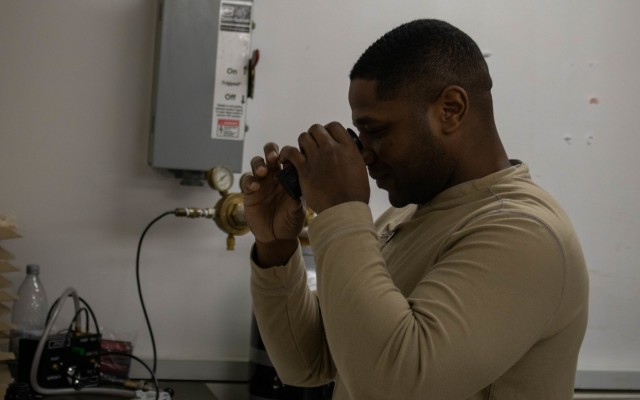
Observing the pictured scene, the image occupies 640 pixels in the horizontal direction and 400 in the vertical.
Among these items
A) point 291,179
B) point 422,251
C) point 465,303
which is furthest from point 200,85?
point 465,303

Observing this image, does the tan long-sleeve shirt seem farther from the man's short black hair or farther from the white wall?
the white wall

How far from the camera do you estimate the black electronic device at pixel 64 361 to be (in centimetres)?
177

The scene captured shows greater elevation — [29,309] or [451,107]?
[451,107]

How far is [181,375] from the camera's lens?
2.11 metres

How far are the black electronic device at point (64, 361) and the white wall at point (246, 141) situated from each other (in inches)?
9.9

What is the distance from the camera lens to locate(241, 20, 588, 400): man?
3.05ft

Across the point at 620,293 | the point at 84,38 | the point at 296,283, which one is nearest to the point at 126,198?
the point at 84,38

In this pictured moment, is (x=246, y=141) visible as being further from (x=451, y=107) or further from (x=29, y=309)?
(x=451, y=107)

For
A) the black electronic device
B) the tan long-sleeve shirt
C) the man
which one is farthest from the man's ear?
the black electronic device

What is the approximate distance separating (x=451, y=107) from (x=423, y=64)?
0.07 metres

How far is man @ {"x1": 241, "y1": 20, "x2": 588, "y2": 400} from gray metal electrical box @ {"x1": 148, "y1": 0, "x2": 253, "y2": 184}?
758 millimetres

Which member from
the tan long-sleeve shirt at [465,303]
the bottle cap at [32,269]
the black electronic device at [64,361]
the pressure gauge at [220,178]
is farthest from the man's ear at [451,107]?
the bottle cap at [32,269]

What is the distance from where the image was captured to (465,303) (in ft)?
3.06

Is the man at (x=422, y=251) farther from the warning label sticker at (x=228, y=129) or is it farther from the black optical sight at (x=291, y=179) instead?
the warning label sticker at (x=228, y=129)
